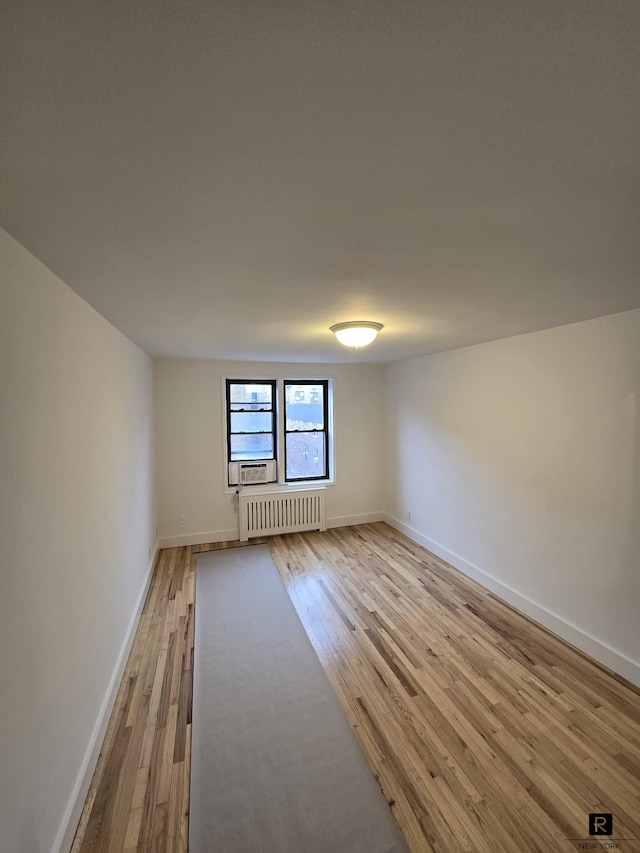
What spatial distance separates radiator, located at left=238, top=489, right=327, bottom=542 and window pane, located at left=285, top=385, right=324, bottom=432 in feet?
3.13

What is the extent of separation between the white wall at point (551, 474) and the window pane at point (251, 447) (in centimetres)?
222

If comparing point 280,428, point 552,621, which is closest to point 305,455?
point 280,428

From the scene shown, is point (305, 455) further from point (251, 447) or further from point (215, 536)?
point (215, 536)

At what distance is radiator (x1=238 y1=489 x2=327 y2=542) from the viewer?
487 centimetres

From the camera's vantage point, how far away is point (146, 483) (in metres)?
3.80

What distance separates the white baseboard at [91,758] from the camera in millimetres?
1512

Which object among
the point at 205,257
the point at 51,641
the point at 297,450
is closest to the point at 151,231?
the point at 205,257

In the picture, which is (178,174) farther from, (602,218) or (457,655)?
(457,655)

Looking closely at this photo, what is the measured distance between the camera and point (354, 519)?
5477 mm

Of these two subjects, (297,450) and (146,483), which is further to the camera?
(297,450)

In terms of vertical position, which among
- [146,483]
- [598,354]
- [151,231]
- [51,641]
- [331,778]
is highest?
[151,231]

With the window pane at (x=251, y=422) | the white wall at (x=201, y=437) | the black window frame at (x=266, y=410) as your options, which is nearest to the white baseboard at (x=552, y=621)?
the white wall at (x=201, y=437)

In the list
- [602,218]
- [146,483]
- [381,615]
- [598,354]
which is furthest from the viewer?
[146,483]

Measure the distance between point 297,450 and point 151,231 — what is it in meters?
4.29
